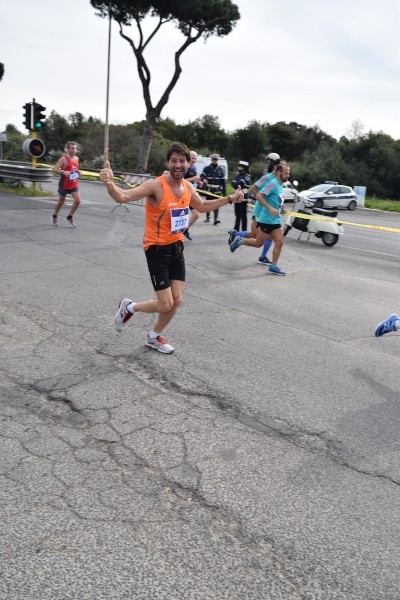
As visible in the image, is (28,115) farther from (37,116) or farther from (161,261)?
(161,261)

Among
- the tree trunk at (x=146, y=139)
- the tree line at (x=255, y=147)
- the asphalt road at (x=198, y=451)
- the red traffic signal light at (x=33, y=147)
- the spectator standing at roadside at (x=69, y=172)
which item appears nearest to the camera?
the asphalt road at (x=198, y=451)

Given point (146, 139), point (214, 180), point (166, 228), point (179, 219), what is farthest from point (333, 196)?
point (166, 228)

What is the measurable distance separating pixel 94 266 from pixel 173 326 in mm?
3344

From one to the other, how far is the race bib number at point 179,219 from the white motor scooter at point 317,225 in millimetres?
8970

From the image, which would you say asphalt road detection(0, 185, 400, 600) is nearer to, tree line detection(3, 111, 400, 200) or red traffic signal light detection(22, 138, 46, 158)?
red traffic signal light detection(22, 138, 46, 158)

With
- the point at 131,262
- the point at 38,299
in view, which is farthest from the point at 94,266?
the point at 38,299

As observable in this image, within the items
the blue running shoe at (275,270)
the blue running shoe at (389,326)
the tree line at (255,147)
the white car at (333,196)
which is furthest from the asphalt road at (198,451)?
the tree line at (255,147)

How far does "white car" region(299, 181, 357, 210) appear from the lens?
3028cm

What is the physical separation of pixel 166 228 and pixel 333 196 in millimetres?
27887

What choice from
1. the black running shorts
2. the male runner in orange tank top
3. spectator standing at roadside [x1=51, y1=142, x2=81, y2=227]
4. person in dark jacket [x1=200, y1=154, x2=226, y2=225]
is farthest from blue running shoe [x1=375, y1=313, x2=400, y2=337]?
person in dark jacket [x1=200, y1=154, x2=226, y2=225]

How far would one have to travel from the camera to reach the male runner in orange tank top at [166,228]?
16.3 ft

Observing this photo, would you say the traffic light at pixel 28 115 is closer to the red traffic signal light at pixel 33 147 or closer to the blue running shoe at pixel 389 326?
the red traffic signal light at pixel 33 147

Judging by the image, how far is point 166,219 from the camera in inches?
200

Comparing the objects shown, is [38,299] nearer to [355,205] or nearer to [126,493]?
[126,493]
